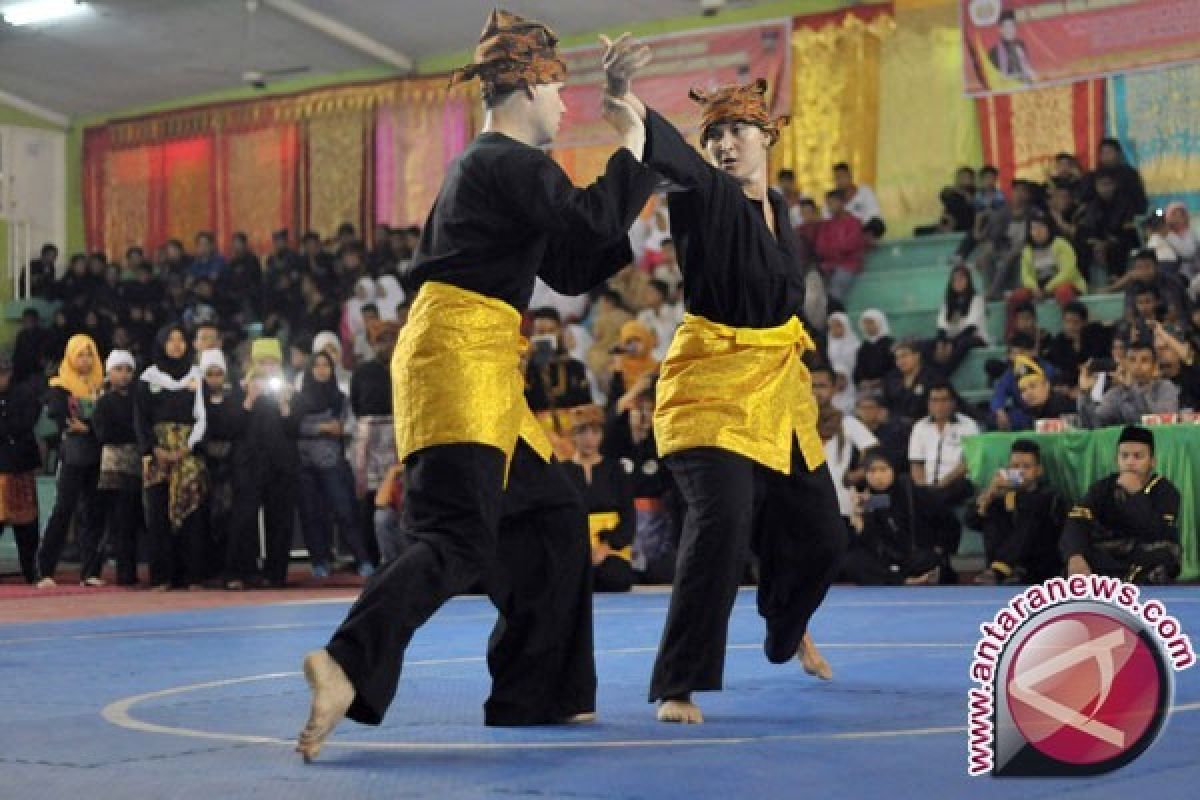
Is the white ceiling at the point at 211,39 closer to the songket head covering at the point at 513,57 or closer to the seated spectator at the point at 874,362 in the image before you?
the seated spectator at the point at 874,362

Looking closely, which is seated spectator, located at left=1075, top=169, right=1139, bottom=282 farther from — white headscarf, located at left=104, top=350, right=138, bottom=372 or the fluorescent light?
the fluorescent light

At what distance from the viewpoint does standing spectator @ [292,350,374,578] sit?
1325 centimetres

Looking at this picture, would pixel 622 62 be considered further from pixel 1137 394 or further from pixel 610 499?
pixel 1137 394

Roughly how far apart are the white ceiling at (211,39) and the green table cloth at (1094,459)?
8616 mm

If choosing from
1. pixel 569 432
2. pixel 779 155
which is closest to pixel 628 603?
pixel 569 432

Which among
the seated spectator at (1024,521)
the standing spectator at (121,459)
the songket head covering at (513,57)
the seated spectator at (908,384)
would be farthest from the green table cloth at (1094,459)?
the songket head covering at (513,57)

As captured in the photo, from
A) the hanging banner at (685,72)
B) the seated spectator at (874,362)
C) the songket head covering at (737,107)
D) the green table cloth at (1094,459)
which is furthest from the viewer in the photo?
the hanging banner at (685,72)

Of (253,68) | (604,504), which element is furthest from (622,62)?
(253,68)

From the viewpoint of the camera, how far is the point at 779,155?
61.5 feet

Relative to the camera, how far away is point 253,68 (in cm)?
2159

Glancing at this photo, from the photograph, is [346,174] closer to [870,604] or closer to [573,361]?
[573,361]

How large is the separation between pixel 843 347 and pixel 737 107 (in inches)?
381

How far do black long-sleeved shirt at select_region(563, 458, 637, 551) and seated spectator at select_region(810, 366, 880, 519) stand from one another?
4.39ft

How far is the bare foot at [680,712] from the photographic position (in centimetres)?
442
